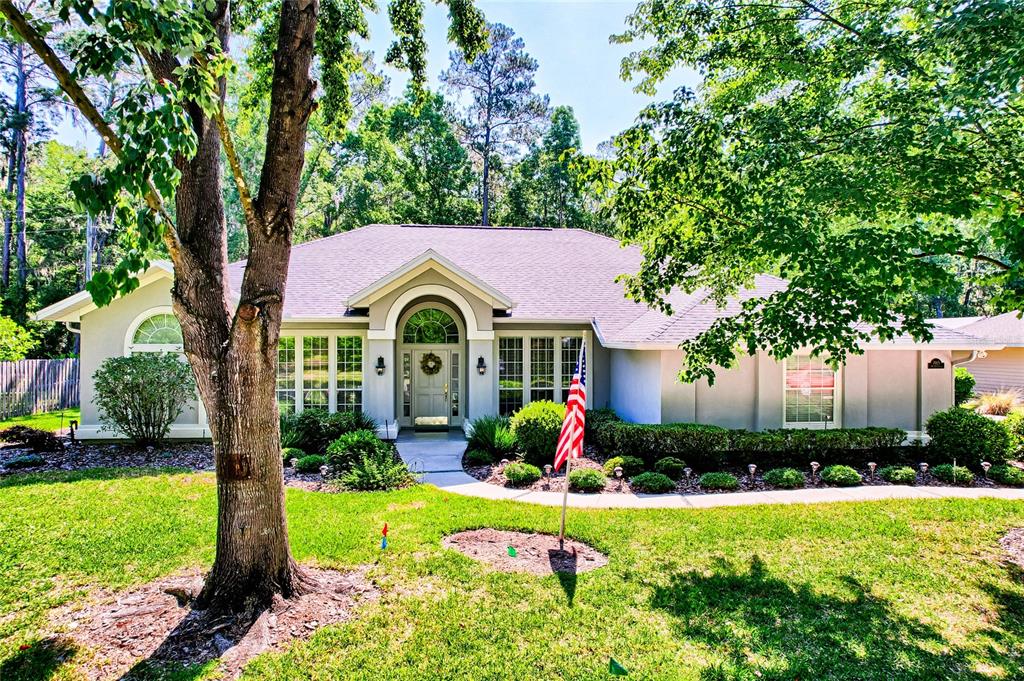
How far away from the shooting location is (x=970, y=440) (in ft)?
36.4

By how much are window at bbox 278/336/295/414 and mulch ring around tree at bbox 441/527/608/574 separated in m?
8.10

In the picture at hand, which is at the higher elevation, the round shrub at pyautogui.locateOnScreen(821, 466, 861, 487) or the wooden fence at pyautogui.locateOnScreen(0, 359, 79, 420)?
the wooden fence at pyautogui.locateOnScreen(0, 359, 79, 420)

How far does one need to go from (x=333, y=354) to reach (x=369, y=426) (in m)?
2.18

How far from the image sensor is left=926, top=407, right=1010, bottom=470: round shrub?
11031 mm

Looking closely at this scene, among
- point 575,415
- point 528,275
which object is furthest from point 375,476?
point 528,275

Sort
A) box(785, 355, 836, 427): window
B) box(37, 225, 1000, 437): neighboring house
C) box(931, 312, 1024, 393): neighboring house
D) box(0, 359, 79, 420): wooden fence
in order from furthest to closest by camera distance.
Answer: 1. box(931, 312, 1024, 393): neighboring house
2. box(0, 359, 79, 420): wooden fence
3. box(785, 355, 836, 427): window
4. box(37, 225, 1000, 437): neighboring house

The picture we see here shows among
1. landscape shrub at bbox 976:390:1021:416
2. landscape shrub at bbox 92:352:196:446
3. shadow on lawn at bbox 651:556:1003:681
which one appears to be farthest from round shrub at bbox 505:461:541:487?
landscape shrub at bbox 976:390:1021:416

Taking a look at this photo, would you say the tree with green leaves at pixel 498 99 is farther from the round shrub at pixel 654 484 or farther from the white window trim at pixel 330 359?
the round shrub at pixel 654 484

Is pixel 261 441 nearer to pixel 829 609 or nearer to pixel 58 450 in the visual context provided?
pixel 829 609

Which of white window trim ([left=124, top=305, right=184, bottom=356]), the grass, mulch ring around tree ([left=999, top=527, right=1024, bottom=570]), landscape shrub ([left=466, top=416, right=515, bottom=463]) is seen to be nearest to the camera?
mulch ring around tree ([left=999, top=527, right=1024, bottom=570])

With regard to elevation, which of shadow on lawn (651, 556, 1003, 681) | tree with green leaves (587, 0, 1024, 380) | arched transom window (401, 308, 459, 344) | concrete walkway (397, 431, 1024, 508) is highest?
tree with green leaves (587, 0, 1024, 380)

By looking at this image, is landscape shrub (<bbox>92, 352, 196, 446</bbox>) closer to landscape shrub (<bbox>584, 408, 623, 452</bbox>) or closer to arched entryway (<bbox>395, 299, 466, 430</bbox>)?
arched entryway (<bbox>395, 299, 466, 430</bbox>)

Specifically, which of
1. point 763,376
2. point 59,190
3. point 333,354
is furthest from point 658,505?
point 59,190

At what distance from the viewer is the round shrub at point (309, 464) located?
34.9 feet
